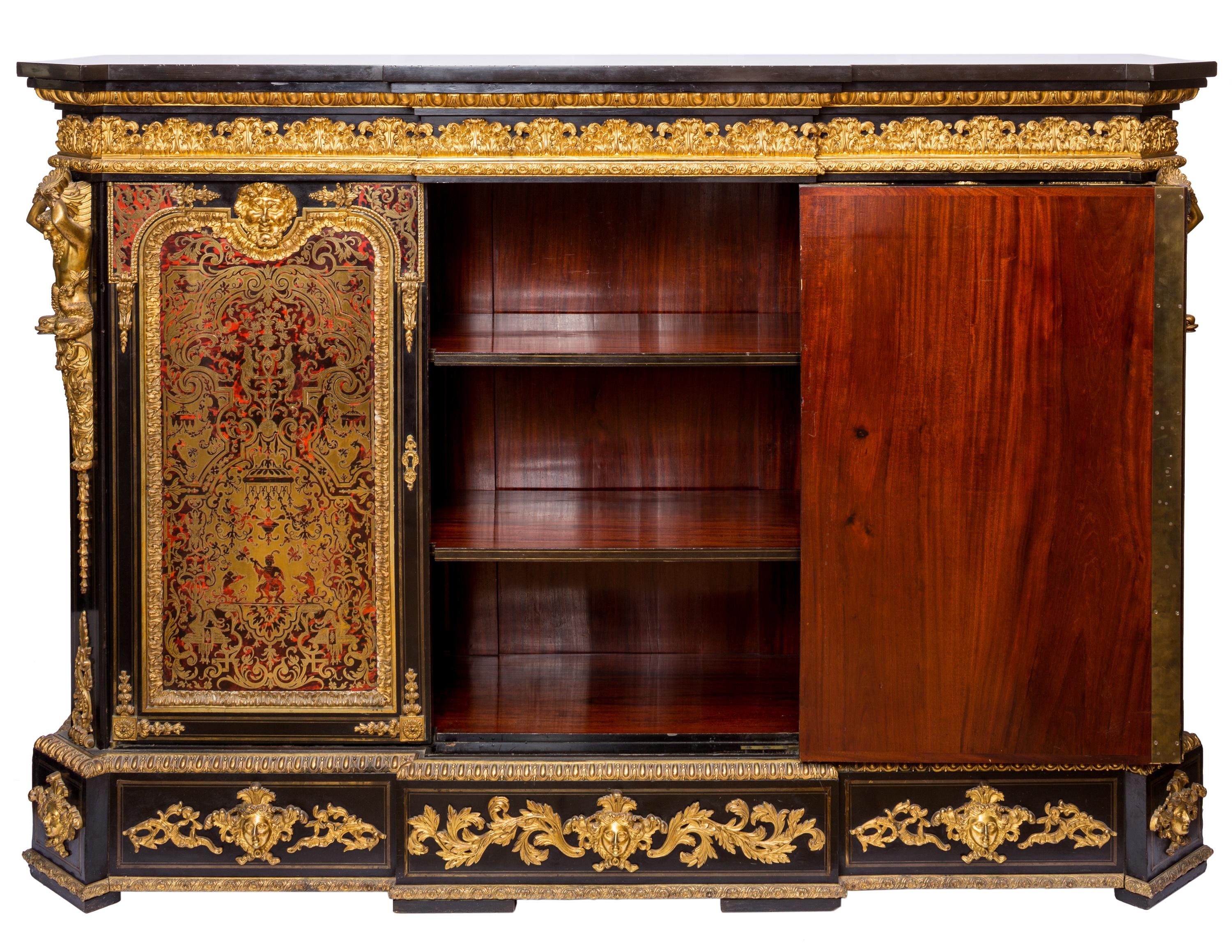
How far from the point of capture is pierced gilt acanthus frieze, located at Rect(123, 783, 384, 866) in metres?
4.59

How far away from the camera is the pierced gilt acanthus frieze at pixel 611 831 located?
4.57m

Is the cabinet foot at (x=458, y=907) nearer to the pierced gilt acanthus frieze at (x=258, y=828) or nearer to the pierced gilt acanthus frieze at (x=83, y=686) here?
the pierced gilt acanthus frieze at (x=258, y=828)

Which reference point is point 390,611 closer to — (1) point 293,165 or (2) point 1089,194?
(1) point 293,165

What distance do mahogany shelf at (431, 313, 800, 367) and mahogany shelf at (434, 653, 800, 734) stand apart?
3.09 ft

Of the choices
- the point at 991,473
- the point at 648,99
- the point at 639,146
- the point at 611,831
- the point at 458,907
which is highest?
the point at 648,99

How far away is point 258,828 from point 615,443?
5.04 ft

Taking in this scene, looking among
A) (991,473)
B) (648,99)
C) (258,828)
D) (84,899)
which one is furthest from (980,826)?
(84,899)

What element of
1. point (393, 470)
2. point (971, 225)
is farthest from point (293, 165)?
point (971, 225)

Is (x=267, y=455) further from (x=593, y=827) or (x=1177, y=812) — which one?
(x=1177, y=812)

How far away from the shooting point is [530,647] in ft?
17.8

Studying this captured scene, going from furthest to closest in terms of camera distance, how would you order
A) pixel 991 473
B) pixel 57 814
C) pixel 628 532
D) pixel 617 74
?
1. pixel 628 532
2. pixel 57 814
3. pixel 991 473
4. pixel 617 74

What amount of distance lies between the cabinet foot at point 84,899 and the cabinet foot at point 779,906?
61.1 inches

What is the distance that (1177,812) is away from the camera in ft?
15.4

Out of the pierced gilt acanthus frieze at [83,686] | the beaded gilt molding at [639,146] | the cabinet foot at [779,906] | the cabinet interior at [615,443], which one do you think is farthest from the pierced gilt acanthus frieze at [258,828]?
the beaded gilt molding at [639,146]
